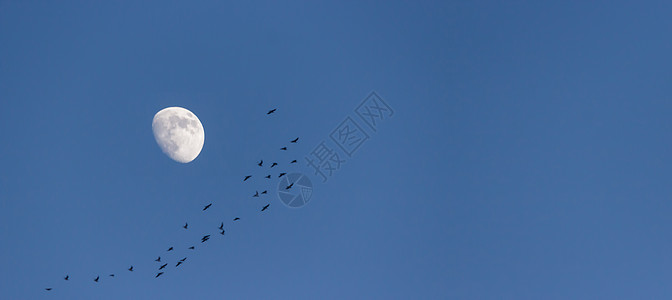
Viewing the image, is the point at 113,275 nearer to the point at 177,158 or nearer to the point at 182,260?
the point at 182,260

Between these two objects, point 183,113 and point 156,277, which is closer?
point 183,113

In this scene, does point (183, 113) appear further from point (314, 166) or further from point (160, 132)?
point (314, 166)

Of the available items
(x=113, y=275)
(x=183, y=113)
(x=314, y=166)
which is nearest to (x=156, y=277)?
(x=113, y=275)

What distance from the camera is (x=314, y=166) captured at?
2098 inches

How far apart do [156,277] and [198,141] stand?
57.0 feet

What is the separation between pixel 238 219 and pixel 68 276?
20372 millimetres

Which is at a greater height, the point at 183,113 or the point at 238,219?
the point at 183,113

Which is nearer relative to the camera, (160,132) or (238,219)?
(160,132)

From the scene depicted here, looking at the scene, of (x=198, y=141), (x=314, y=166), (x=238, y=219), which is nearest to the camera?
(x=314, y=166)

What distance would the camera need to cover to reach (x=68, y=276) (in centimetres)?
5959

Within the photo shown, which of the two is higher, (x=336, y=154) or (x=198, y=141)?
(x=198, y=141)

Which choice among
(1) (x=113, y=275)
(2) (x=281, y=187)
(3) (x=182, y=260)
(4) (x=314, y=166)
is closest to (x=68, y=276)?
(1) (x=113, y=275)

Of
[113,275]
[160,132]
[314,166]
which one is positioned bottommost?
[314,166]

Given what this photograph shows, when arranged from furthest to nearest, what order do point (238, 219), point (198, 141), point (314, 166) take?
point (238, 219) → point (198, 141) → point (314, 166)
